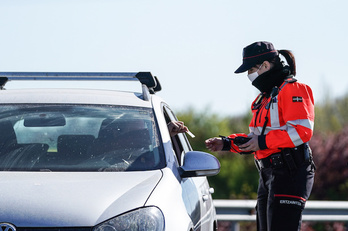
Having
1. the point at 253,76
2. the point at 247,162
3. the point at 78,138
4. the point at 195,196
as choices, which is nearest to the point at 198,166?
the point at 195,196

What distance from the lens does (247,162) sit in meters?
33.9

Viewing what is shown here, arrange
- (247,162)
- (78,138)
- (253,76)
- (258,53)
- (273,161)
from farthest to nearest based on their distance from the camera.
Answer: (247,162) < (253,76) < (258,53) < (273,161) < (78,138)

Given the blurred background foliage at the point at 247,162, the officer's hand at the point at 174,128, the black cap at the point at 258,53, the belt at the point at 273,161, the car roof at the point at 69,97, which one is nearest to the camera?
the car roof at the point at 69,97

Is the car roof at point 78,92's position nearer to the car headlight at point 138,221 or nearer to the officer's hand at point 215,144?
the officer's hand at point 215,144

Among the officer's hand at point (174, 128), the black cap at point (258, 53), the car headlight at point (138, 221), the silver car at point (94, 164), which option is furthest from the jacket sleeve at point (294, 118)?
the car headlight at point (138, 221)

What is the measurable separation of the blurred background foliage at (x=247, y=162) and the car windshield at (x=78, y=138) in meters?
14.4

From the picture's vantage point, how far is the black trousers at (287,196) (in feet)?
18.1

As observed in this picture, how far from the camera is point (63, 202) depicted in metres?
4.00

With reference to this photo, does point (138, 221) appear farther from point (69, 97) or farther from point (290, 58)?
point (290, 58)

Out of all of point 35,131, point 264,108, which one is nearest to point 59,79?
point 35,131

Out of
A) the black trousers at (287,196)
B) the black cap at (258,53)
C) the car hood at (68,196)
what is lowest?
the black trousers at (287,196)

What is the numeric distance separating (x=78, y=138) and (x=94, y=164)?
1.23 feet

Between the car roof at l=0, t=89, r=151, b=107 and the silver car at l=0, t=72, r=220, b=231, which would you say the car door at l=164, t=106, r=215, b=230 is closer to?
the silver car at l=0, t=72, r=220, b=231

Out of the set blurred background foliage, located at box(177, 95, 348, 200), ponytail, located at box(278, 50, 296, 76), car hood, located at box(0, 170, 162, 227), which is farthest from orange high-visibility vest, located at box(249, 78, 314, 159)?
blurred background foliage, located at box(177, 95, 348, 200)
